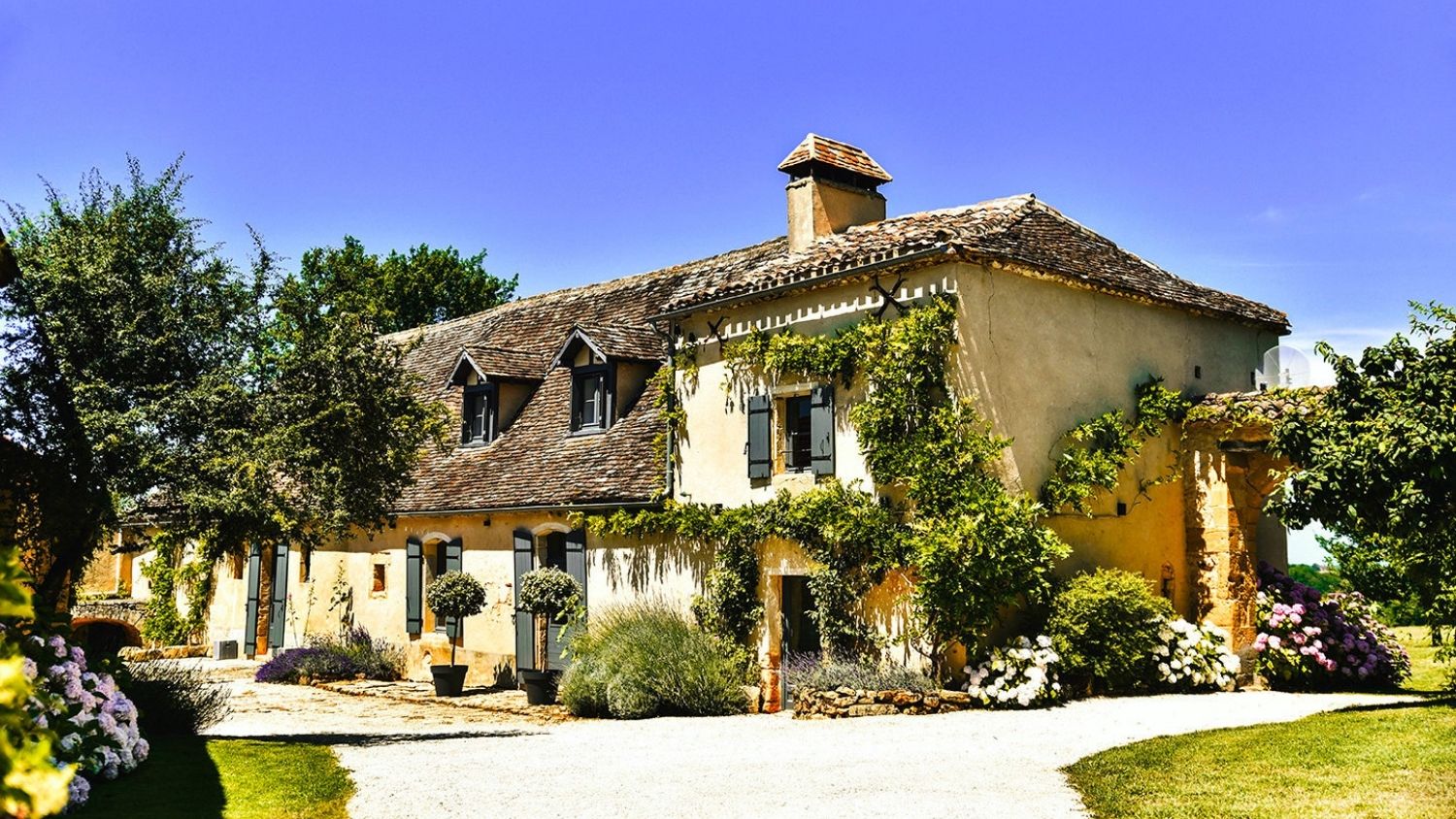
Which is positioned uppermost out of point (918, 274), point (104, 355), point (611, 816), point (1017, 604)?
point (918, 274)

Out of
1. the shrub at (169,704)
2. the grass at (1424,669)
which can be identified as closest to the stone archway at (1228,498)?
the grass at (1424,669)

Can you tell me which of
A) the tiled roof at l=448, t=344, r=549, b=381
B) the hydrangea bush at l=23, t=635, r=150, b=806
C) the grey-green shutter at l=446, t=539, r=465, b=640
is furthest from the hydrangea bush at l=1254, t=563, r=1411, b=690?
the hydrangea bush at l=23, t=635, r=150, b=806

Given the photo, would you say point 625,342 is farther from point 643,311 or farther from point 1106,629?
point 1106,629

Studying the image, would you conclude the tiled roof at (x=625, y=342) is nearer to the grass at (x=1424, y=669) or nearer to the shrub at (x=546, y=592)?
the shrub at (x=546, y=592)

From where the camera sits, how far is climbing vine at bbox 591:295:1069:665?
14.5 m

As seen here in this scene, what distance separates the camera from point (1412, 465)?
11.3m

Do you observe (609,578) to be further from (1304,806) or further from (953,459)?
(1304,806)

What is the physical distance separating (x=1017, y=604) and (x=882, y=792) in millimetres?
6231

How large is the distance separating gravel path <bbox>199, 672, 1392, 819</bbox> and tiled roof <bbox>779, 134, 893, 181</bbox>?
8.50 meters

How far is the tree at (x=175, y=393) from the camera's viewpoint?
41.5ft

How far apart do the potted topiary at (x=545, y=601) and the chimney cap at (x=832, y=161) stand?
24.1 feet

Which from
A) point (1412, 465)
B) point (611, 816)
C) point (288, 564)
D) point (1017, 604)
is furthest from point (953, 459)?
point (288, 564)

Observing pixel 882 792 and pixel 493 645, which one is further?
pixel 493 645

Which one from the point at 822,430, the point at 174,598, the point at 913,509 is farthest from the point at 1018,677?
the point at 174,598
